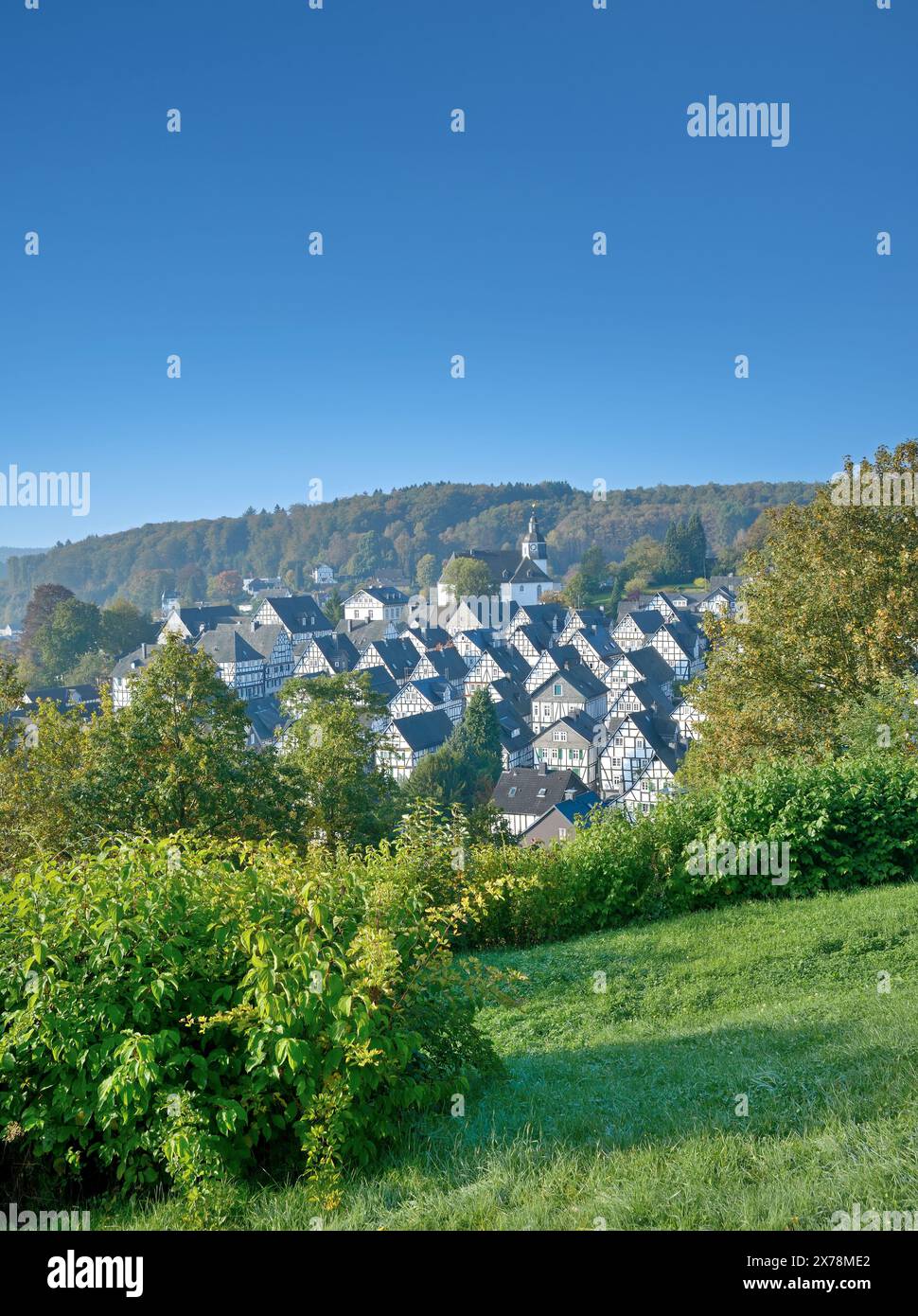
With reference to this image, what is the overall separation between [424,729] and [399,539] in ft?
444

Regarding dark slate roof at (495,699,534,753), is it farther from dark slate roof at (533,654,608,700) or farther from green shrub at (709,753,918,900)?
green shrub at (709,753,918,900)

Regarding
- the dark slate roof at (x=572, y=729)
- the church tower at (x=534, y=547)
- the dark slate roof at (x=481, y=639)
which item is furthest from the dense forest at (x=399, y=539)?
the dark slate roof at (x=572, y=729)

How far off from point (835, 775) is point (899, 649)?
6.18 m

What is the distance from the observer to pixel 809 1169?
154 inches

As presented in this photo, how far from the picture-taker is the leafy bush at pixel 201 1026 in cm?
440

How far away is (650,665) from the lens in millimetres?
67812

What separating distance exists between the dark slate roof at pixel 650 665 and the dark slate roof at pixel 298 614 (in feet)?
124

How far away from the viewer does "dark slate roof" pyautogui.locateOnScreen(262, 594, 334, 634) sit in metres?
93.0

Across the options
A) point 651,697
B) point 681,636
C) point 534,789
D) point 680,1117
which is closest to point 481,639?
point 681,636

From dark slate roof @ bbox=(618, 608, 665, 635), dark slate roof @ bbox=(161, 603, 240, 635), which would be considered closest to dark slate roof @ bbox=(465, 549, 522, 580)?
dark slate roof @ bbox=(161, 603, 240, 635)

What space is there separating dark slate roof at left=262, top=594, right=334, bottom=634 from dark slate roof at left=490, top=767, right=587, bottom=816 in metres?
50.5

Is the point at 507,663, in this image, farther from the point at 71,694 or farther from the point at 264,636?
the point at 71,694

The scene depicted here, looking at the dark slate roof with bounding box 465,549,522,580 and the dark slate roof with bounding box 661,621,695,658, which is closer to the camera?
the dark slate roof with bounding box 661,621,695,658
